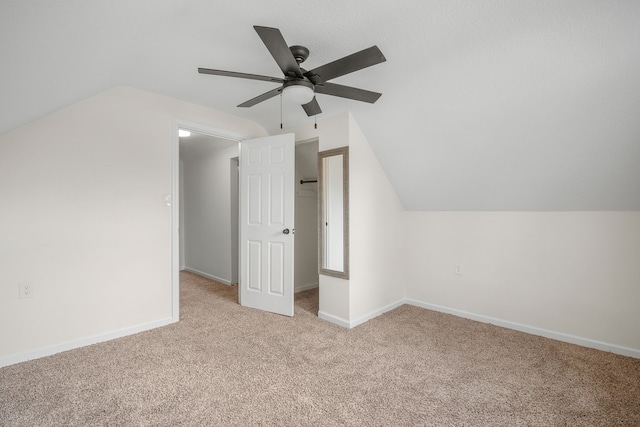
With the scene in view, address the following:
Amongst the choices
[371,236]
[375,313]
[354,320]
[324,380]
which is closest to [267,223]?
[371,236]

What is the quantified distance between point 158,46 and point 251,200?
6.01 feet

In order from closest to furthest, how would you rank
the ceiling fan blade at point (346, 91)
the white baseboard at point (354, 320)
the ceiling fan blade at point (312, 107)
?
1. the ceiling fan blade at point (346, 91)
2. the ceiling fan blade at point (312, 107)
3. the white baseboard at point (354, 320)

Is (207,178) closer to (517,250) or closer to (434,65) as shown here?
(434,65)

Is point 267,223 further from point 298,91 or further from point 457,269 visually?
point 457,269

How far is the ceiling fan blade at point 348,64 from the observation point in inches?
58.1

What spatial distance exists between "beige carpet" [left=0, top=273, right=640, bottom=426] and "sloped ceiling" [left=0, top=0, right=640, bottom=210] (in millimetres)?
1415

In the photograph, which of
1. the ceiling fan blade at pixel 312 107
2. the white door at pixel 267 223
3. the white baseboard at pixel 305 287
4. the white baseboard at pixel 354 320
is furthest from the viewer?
the white baseboard at pixel 305 287

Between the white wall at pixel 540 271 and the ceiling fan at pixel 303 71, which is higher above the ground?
the ceiling fan at pixel 303 71

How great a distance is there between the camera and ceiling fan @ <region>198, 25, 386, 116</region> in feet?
4.77

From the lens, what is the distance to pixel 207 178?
505 cm

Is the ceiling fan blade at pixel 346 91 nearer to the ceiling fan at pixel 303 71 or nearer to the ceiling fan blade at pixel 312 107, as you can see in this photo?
the ceiling fan at pixel 303 71

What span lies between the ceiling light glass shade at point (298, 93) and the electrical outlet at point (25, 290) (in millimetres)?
2459

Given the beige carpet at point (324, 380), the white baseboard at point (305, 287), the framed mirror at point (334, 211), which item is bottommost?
the beige carpet at point (324, 380)

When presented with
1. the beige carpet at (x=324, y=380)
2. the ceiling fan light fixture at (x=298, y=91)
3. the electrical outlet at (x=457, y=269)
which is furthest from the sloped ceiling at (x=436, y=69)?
the beige carpet at (x=324, y=380)
